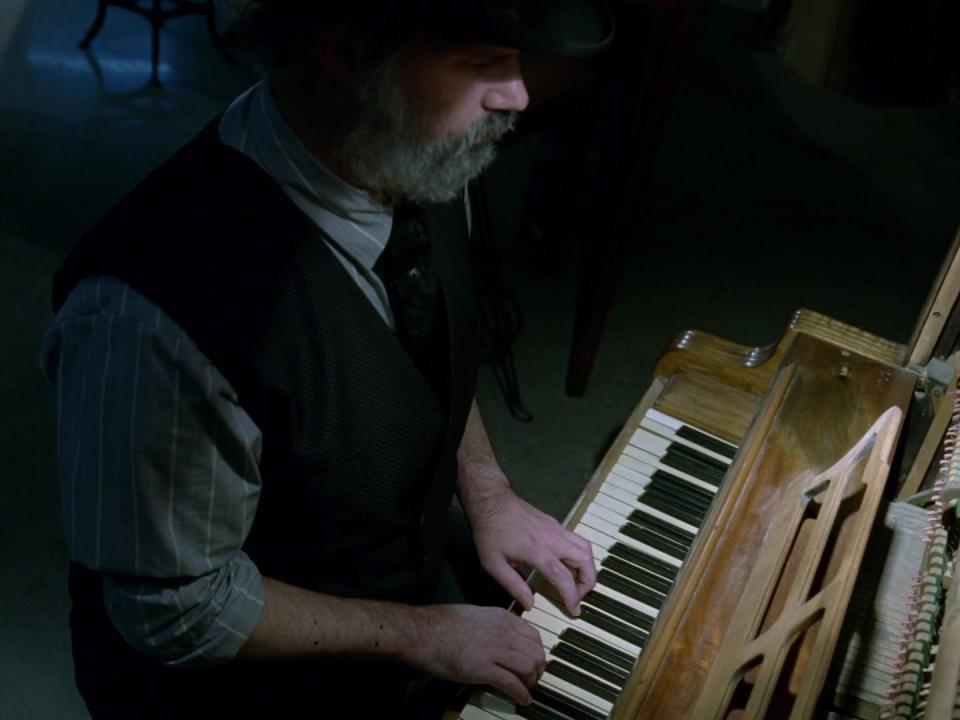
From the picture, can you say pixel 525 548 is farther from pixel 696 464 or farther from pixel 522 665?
pixel 696 464

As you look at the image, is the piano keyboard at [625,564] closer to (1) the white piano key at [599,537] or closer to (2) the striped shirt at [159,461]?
(1) the white piano key at [599,537]

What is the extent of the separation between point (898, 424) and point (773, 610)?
0.40 metres

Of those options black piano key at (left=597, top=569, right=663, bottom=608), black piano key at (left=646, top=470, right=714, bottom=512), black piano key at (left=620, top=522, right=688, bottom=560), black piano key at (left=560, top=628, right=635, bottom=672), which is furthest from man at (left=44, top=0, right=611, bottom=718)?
black piano key at (left=646, top=470, right=714, bottom=512)

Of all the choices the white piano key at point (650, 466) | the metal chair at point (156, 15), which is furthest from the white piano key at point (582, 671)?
the metal chair at point (156, 15)

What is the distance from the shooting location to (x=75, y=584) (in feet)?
5.38

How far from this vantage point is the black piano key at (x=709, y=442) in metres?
2.11

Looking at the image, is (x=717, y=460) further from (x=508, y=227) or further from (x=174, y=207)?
(x=508, y=227)

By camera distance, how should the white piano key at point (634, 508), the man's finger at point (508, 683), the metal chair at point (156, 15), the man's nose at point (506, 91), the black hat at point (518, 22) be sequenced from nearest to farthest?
the black hat at point (518, 22) < the man's nose at point (506, 91) < the man's finger at point (508, 683) < the white piano key at point (634, 508) < the metal chair at point (156, 15)

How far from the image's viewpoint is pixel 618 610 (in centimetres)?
184

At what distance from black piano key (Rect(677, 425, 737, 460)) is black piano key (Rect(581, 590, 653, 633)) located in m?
0.42

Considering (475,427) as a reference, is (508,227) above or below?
above

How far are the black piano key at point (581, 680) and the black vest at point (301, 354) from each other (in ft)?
1.05

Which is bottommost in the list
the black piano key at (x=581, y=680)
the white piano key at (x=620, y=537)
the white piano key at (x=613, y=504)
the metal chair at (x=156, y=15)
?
the black piano key at (x=581, y=680)

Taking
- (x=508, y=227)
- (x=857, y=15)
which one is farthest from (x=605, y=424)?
(x=857, y=15)
